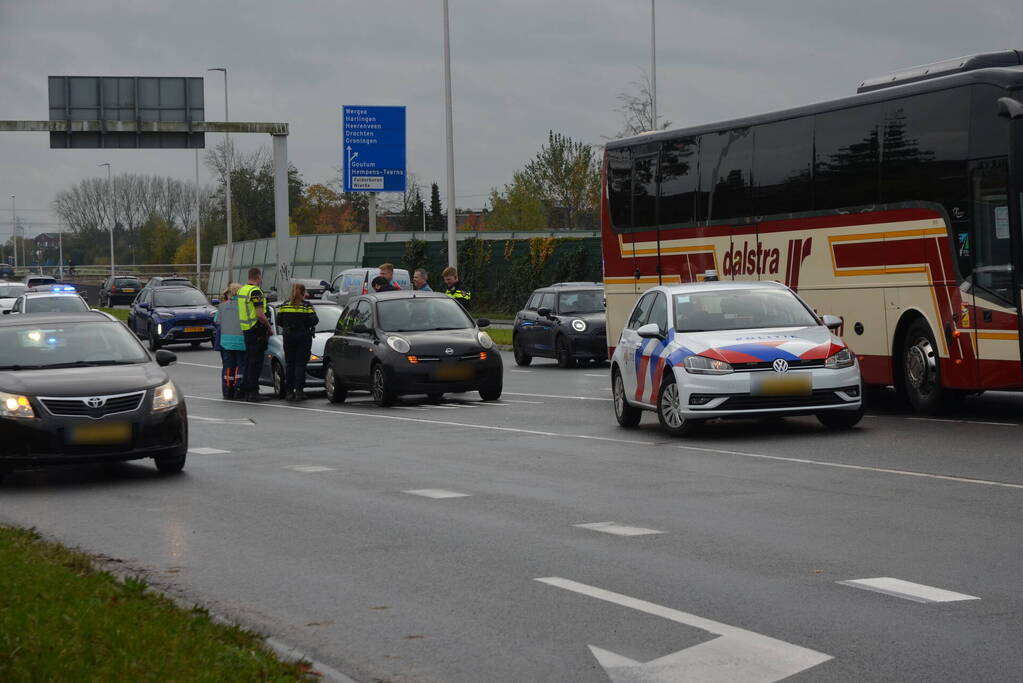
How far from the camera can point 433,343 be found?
2191 centimetres

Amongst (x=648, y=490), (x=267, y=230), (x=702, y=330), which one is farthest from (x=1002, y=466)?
(x=267, y=230)

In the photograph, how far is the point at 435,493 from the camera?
39.3ft

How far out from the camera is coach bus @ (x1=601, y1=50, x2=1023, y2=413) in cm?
1590

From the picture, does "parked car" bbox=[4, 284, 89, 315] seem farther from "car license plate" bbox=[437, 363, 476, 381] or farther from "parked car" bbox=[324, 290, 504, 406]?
"car license plate" bbox=[437, 363, 476, 381]

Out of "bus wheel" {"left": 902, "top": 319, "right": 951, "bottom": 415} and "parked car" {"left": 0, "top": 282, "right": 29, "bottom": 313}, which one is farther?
"parked car" {"left": 0, "top": 282, "right": 29, "bottom": 313}

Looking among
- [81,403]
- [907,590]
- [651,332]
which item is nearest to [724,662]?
[907,590]

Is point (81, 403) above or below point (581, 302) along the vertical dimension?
below

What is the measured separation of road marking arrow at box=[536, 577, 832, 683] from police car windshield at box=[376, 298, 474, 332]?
Result: 1594cm

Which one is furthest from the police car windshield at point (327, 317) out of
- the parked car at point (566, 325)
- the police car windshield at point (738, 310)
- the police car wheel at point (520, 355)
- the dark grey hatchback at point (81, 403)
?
the dark grey hatchback at point (81, 403)

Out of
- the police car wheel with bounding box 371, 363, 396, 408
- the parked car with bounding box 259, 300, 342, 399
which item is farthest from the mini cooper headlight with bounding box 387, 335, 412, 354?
the parked car with bounding box 259, 300, 342, 399

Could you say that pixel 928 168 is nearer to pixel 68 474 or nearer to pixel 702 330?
pixel 702 330

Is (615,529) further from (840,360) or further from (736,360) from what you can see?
(840,360)

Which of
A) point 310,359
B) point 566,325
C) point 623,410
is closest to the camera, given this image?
point 623,410

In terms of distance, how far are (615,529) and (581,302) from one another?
21.5 meters
